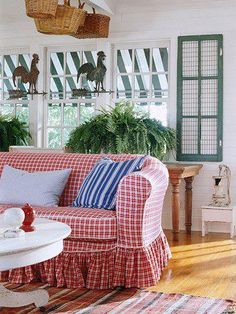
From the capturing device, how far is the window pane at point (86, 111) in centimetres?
689

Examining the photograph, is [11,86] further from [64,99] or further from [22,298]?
[22,298]

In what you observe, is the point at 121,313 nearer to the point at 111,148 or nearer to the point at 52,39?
the point at 111,148

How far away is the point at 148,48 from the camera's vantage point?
661cm

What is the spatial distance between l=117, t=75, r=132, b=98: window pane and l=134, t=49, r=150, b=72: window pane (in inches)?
6.2

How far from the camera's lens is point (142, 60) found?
6.65m

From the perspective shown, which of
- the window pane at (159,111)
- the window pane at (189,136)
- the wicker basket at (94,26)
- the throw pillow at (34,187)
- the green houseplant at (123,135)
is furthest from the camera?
the window pane at (159,111)

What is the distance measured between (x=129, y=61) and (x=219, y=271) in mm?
3243

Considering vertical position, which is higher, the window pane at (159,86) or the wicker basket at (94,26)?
the wicker basket at (94,26)

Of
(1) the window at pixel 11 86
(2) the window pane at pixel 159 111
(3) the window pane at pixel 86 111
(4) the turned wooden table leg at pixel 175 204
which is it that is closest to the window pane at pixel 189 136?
(2) the window pane at pixel 159 111

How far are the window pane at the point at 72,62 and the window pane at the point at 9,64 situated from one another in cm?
74

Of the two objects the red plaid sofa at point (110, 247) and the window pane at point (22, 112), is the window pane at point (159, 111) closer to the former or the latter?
the window pane at point (22, 112)

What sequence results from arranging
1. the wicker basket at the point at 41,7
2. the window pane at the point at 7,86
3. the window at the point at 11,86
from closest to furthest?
1. the wicker basket at the point at 41,7
2. the window at the point at 11,86
3. the window pane at the point at 7,86

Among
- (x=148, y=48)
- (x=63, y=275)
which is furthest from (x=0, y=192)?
(x=148, y=48)

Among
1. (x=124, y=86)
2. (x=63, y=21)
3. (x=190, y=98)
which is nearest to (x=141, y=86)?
(x=124, y=86)
